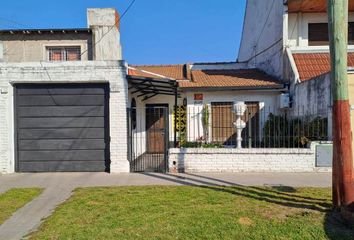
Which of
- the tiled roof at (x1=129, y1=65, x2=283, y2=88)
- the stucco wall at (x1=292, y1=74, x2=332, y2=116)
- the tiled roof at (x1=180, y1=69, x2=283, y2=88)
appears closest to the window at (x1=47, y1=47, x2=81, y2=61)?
the tiled roof at (x1=129, y1=65, x2=283, y2=88)

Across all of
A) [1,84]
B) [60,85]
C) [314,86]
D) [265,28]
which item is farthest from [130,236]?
[265,28]

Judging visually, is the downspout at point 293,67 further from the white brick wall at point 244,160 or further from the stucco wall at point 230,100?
the white brick wall at point 244,160

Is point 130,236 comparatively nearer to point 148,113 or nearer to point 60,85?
point 60,85

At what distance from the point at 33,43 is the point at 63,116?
28.9 feet

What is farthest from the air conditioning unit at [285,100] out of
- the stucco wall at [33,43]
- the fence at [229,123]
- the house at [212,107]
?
the stucco wall at [33,43]

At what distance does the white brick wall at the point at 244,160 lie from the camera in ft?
30.1

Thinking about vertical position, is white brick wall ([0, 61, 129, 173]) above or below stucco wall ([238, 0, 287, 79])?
below

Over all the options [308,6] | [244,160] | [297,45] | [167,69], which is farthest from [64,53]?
[308,6]

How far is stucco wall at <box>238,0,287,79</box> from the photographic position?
14571mm

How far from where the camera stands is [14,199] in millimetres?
6703

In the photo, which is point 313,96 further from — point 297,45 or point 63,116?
point 63,116

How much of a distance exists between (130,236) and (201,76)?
39.8ft

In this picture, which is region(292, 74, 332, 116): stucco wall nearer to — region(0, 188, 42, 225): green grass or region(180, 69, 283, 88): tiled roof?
region(180, 69, 283, 88): tiled roof

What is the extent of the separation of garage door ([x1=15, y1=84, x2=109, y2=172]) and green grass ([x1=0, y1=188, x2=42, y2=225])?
2109 mm
